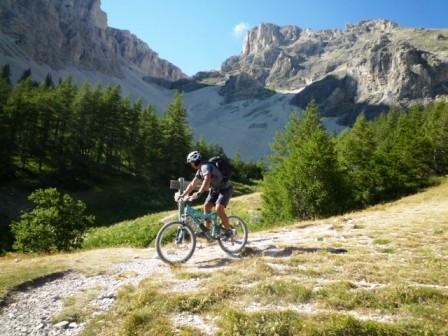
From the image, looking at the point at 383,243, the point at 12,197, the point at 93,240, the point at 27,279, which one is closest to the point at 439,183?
the point at 383,243

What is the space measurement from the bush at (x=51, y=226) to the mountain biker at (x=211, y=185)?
38.5 ft

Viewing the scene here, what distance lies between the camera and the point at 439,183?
44812mm

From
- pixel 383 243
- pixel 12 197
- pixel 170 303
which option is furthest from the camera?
pixel 12 197

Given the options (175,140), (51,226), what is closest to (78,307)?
(51,226)

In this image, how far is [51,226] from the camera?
21500 millimetres

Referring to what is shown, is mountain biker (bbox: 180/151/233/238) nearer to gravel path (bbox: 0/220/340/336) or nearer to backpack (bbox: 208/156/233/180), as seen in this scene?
backpack (bbox: 208/156/233/180)

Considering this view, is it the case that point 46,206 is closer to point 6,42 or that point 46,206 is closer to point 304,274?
point 304,274

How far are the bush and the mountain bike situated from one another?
10.8m

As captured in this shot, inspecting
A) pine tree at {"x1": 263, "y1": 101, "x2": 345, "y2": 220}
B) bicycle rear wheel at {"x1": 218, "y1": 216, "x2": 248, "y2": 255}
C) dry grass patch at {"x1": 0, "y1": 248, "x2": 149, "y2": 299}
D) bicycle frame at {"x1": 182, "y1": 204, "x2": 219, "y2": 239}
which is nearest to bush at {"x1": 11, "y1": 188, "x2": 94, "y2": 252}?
dry grass patch at {"x1": 0, "y1": 248, "x2": 149, "y2": 299}

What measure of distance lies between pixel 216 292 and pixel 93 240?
97.2ft

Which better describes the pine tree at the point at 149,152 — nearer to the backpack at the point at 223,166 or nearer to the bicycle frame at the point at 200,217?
the bicycle frame at the point at 200,217

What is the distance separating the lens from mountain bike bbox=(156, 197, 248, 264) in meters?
11.5

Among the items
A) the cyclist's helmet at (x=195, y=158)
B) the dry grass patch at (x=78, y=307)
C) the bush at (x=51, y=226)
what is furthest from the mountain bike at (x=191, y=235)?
the bush at (x=51, y=226)

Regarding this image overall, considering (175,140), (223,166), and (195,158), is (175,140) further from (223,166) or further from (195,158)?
(195,158)
